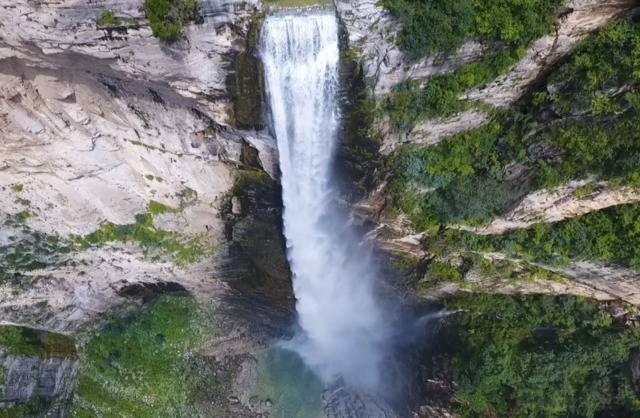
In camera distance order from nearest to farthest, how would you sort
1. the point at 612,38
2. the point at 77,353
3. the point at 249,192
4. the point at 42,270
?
the point at 612,38, the point at 249,192, the point at 42,270, the point at 77,353

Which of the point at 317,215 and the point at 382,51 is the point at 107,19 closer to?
the point at 382,51

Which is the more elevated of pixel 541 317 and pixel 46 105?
pixel 46 105

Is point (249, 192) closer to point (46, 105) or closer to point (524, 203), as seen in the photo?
point (46, 105)

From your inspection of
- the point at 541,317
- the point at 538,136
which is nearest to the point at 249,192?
the point at 538,136

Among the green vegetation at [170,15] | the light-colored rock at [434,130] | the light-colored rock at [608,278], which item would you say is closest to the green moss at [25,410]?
the green vegetation at [170,15]

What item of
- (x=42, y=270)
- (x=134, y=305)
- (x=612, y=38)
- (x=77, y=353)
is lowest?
(x=77, y=353)

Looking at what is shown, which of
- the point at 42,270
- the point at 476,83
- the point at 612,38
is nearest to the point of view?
the point at 612,38

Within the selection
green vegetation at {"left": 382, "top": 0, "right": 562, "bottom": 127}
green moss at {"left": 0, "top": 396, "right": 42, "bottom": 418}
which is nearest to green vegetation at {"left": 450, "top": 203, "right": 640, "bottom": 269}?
green vegetation at {"left": 382, "top": 0, "right": 562, "bottom": 127}

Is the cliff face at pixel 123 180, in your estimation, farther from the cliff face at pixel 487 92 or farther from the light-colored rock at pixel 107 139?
the cliff face at pixel 487 92

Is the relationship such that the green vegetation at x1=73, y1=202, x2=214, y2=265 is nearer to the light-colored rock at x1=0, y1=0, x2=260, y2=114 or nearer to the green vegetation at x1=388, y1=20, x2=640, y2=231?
the light-colored rock at x1=0, y1=0, x2=260, y2=114
